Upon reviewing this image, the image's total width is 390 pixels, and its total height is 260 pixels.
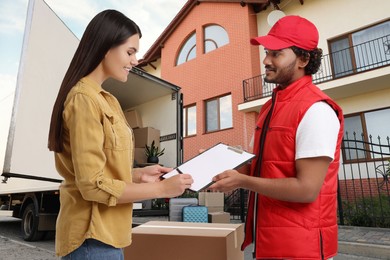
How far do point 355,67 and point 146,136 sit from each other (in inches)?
318

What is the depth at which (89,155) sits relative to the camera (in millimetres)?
1133

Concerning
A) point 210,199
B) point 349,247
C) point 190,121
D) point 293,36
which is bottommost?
point 349,247

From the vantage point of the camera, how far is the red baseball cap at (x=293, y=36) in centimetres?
151

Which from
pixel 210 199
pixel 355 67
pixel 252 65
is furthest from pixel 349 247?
pixel 252 65

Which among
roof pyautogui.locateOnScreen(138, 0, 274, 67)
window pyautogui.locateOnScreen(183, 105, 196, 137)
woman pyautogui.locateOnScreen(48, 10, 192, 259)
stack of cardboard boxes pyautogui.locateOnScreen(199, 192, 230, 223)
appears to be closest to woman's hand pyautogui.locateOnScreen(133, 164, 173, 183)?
woman pyautogui.locateOnScreen(48, 10, 192, 259)

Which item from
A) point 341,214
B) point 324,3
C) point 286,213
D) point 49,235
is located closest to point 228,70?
point 324,3

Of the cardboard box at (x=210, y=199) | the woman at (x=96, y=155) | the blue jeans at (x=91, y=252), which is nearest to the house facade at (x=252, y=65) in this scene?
the cardboard box at (x=210, y=199)

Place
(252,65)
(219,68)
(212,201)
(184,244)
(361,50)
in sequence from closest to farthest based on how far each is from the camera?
1. (184,244)
2. (212,201)
3. (361,50)
4. (252,65)
5. (219,68)

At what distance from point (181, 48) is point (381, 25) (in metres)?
9.09

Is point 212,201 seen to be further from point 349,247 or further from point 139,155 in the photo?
point 349,247

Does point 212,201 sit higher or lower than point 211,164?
lower

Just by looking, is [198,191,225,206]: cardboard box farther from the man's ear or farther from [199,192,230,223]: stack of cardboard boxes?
the man's ear

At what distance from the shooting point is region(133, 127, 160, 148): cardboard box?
6.94m

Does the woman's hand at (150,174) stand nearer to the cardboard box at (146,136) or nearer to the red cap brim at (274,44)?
the red cap brim at (274,44)
